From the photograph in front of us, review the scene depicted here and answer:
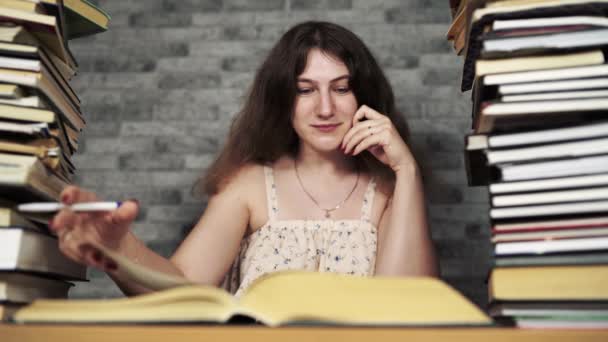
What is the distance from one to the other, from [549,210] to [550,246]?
5 centimetres

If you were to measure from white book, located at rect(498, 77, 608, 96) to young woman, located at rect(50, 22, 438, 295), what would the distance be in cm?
58

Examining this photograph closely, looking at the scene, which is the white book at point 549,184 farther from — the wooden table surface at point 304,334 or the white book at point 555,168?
the wooden table surface at point 304,334

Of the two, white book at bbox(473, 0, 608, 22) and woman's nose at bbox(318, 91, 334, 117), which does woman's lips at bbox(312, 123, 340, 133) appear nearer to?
woman's nose at bbox(318, 91, 334, 117)

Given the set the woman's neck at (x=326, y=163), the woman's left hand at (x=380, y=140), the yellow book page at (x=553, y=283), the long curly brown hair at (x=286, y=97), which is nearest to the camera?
the yellow book page at (x=553, y=283)

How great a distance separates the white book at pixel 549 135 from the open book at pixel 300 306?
24 cm

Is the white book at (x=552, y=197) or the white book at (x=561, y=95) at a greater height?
the white book at (x=561, y=95)

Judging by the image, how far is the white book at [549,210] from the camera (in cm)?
68

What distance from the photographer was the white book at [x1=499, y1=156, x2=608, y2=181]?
2.29 ft

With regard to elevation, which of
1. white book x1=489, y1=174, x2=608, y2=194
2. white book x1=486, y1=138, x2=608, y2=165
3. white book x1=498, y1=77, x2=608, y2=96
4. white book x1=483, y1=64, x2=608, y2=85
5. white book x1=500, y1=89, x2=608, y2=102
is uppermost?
white book x1=483, y1=64, x2=608, y2=85

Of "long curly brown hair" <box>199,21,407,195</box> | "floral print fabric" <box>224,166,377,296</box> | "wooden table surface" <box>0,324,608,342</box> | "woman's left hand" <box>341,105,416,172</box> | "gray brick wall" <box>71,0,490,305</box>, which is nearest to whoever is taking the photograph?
"wooden table surface" <box>0,324,608,342</box>

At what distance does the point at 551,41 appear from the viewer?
2.45ft

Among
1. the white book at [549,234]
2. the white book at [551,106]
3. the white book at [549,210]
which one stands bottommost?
the white book at [549,234]

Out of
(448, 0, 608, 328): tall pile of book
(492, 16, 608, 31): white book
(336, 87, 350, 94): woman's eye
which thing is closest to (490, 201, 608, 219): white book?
(448, 0, 608, 328): tall pile of book

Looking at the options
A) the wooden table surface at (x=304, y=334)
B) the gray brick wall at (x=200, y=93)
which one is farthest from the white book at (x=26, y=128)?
the gray brick wall at (x=200, y=93)
